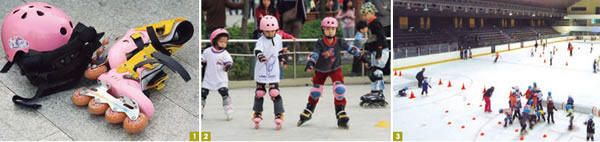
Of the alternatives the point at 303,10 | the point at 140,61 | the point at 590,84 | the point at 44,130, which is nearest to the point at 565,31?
the point at 590,84

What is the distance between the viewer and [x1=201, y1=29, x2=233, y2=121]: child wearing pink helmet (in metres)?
3.82

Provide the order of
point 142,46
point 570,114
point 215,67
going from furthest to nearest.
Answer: point 570,114 < point 142,46 < point 215,67

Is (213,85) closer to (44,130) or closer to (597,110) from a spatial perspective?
(44,130)

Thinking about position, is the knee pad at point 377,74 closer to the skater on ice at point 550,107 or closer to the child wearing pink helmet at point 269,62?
the child wearing pink helmet at point 269,62

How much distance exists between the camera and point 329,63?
370cm

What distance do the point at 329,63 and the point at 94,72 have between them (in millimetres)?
1660

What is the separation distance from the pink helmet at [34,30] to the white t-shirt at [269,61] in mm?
1431

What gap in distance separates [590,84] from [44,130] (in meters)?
6.40

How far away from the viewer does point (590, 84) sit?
7.07 m

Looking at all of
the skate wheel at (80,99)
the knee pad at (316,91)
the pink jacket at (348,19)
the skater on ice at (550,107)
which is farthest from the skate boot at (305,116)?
the skater on ice at (550,107)

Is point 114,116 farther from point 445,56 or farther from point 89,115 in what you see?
point 445,56

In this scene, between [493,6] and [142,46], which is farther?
[493,6]

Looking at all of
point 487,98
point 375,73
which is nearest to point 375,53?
point 375,73

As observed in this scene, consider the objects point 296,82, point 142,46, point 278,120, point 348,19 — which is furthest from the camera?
point 348,19
